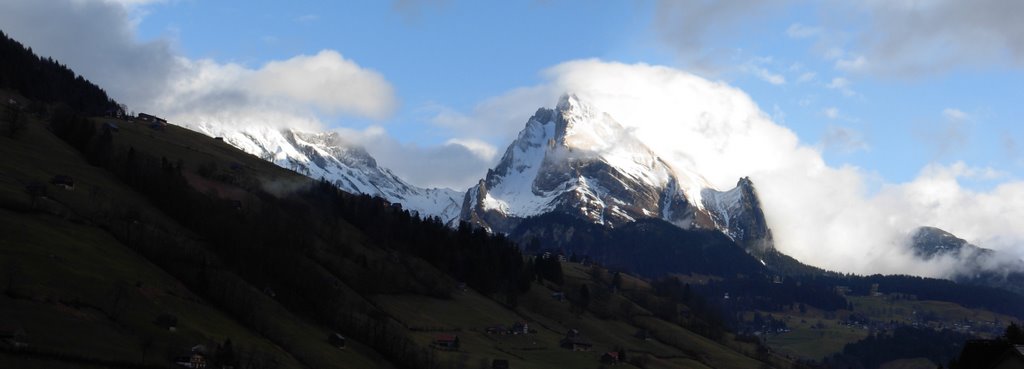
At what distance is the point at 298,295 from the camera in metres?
190

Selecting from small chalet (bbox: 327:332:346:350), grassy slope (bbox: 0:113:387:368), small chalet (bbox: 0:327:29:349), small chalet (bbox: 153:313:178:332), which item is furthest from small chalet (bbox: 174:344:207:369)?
small chalet (bbox: 327:332:346:350)

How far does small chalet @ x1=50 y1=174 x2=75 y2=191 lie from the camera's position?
611ft

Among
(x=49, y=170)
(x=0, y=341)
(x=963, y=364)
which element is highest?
(x=49, y=170)

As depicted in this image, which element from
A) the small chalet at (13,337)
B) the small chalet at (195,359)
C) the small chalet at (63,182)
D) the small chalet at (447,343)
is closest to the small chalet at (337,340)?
the small chalet at (447,343)

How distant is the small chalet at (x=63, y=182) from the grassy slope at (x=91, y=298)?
198 centimetres

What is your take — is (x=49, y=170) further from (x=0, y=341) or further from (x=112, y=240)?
(x=0, y=341)

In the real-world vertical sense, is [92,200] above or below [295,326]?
above

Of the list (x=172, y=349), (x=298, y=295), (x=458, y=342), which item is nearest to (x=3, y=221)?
(x=172, y=349)

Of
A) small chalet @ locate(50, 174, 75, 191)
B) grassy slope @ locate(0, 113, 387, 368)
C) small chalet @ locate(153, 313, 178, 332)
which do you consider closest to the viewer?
grassy slope @ locate(0, 113, 387, 368)

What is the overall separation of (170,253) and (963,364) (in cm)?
12762

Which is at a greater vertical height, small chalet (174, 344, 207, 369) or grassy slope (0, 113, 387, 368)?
grassy slope (0, 113, 387, 368)

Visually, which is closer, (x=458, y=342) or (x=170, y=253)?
(x=170, y=253)

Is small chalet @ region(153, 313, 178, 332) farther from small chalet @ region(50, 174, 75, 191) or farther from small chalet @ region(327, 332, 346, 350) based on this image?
small chalet @ region(50, 174, 75, 191)

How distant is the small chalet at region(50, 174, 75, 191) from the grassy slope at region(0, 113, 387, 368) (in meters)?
1.98
